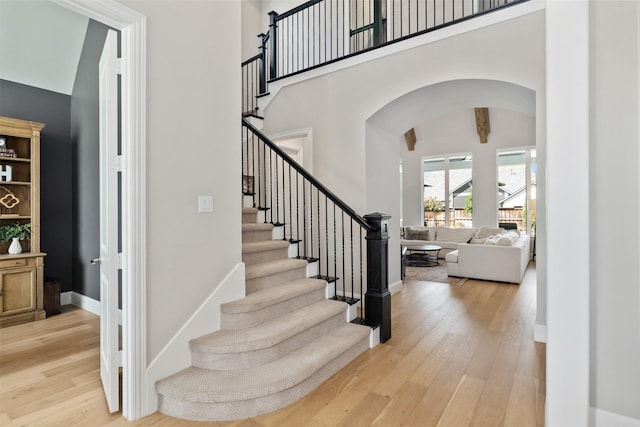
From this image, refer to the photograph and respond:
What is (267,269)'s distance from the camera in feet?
9.91

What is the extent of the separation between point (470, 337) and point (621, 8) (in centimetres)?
269

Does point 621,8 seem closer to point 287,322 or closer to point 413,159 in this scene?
point 287,322

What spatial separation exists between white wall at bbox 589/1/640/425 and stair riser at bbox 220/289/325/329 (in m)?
2.01

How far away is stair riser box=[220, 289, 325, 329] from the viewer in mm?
2443

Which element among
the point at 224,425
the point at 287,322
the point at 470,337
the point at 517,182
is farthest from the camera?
the point at 517,182

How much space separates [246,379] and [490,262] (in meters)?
4.72

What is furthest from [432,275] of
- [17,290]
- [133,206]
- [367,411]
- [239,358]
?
[17,290]

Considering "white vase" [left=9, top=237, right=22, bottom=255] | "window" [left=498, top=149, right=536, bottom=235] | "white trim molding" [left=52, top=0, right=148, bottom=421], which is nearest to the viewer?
"white trim molding" [left=52, top=0, right=148, bottom=421]

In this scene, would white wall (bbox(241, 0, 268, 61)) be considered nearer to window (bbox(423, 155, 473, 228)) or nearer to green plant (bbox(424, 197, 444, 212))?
window (bbox(423, 155, 473, 228))

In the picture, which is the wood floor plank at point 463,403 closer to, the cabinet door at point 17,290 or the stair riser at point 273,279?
the stair riser at point 273,279

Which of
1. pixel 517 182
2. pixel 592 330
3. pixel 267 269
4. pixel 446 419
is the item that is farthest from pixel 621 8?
pixel 517 182

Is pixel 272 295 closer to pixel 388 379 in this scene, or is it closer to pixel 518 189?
pixel 388 379

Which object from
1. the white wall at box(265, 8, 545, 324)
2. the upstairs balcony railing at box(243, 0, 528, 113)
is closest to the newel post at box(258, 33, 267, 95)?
the upstairs balcony railing at box(243, 0, 528, 113)

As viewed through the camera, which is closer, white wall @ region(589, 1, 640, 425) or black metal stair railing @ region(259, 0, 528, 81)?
white wall @ region(589, 1, 640, 425)
